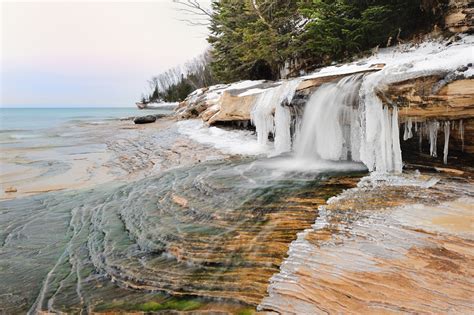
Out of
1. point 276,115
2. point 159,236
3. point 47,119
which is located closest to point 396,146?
point 276,115

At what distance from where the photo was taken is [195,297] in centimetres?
240

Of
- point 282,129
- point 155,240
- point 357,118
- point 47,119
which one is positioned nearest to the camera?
point 155,240

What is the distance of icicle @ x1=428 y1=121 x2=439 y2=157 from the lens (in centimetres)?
546

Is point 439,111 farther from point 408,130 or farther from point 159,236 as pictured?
point 159,236

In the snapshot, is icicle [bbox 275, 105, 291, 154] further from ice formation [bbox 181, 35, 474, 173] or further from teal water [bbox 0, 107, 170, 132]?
teal water [bbox 0, 107, 170, 132]

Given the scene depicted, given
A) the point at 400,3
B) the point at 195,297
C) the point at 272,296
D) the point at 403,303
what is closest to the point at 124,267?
the point at 195,297

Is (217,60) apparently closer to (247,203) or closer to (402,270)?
(247,203)

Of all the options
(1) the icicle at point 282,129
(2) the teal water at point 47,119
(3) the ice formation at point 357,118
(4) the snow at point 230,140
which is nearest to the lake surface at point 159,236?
(3) the ice formation at point 357,118

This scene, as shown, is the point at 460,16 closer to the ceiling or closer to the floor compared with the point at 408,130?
closer to the ceiling

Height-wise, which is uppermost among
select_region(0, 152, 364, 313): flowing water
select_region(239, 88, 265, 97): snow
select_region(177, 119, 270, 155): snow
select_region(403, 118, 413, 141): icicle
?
select_region(239, 88, 265, 97): snow

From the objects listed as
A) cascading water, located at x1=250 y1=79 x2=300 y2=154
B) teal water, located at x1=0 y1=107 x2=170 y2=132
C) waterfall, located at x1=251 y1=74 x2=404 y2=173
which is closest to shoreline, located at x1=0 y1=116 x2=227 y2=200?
cascading water, located at x1=250 y1=79 x2=300 y2=154

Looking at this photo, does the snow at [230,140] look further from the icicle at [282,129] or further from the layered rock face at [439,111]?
the layered rock face at [439,111]

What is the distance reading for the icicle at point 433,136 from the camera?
5463 mm

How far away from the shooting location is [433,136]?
5.73 meters
